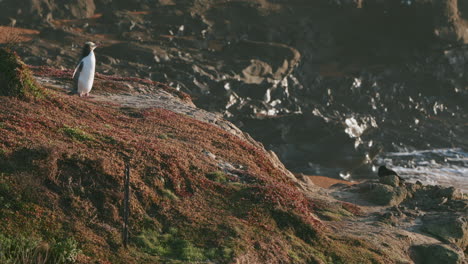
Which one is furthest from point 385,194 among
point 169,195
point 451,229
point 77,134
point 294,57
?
point 294,57

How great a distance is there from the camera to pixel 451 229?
1902 cm

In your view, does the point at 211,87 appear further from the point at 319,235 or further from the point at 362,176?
the point at 319,235

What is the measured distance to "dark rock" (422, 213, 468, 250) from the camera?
18.9 m

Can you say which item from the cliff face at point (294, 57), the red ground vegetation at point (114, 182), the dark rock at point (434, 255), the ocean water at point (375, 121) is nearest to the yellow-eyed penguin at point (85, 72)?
the red ground vegetation at point (114, 182)

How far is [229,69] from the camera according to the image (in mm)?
51344

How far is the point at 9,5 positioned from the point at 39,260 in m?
50.1

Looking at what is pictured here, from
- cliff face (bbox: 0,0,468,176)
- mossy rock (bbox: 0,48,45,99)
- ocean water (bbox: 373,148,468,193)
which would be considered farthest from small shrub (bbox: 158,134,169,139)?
ocean water (bbox: 373,148,468,193)

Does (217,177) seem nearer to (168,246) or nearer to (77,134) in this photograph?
(77,134)

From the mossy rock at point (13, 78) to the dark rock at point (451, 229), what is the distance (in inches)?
497

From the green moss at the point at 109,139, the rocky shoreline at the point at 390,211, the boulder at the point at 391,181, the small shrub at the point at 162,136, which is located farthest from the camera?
the boulder at the point at 391,181

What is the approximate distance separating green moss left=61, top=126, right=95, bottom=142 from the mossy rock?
2517mm

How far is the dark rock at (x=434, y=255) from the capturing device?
54.4 feet

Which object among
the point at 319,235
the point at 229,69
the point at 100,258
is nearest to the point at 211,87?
the point at 229,69

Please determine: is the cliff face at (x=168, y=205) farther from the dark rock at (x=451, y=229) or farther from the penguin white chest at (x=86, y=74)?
the penguin white chest at (x=86, y=74)
